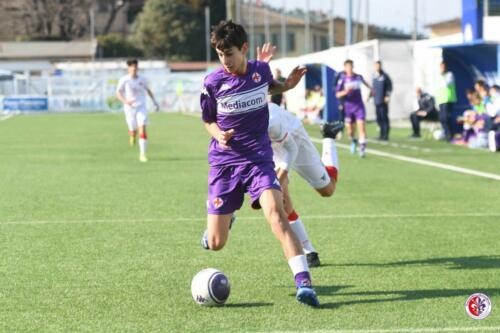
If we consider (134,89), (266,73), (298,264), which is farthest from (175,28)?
(298,264)

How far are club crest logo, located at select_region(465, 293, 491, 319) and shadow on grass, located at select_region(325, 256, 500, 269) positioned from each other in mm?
1337

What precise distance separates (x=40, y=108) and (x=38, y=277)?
167ft

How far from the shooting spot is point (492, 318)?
668 cm

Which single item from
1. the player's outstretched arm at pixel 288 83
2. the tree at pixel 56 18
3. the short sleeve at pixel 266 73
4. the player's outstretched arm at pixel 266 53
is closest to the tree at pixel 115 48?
the tree at pixel 56 18

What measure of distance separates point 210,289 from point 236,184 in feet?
2.76

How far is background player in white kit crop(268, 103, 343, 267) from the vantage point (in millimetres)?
8844

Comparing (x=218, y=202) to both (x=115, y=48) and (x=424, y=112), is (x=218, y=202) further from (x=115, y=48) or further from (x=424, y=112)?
(x=115, y=48)

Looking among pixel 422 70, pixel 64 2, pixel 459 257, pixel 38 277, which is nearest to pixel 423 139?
pixel 422 70

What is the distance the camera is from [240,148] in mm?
7465

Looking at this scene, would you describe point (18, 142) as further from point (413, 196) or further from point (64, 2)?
Result: point (64, 2)

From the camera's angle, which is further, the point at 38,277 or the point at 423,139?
the point at 423,139

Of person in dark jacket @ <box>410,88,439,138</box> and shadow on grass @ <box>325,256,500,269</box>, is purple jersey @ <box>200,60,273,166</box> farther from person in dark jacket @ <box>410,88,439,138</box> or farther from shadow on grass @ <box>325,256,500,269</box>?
person in dark jacket @ <box>410,88,439,138</box>

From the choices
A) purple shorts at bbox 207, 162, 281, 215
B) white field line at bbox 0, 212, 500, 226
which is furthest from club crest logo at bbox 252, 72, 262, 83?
white field line at bbox 0, 212, 500, 226

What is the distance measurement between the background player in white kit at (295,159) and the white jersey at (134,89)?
1252 cm
